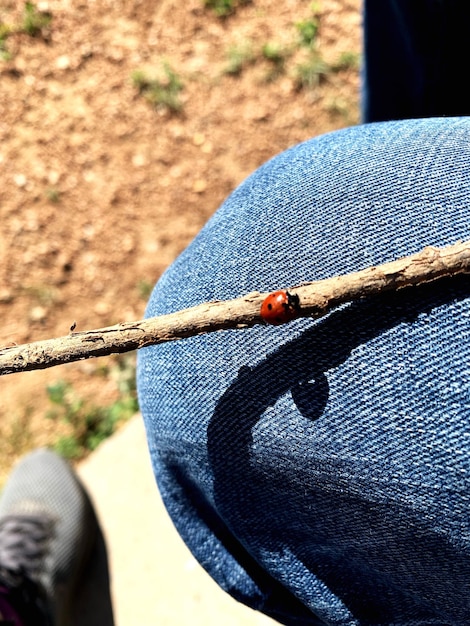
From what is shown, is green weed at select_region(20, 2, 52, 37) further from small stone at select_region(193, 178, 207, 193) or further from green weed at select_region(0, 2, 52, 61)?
small stone at select_region(193, 178, 207, 193)

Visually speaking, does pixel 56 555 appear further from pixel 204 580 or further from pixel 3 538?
pixel 204 580

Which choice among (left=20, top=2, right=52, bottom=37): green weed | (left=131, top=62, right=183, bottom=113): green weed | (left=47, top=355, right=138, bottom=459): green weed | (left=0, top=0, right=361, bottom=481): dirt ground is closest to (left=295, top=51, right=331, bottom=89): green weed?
A: (left=0, top=0, right=361, bottom=481): dirt ground

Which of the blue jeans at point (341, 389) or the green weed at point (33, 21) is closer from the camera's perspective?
the blue jeans at point (341, 389)

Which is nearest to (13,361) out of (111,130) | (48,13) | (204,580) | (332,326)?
(332,326)

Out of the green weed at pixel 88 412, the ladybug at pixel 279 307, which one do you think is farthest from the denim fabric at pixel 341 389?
the green weed at pixel 88 412

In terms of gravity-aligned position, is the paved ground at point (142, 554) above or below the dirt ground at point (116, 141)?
below

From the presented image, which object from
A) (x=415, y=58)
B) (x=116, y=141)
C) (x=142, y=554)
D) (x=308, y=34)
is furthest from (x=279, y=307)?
(x=308, y=34)

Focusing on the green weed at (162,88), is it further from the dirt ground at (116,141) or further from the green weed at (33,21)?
the green weed at (33,21)
